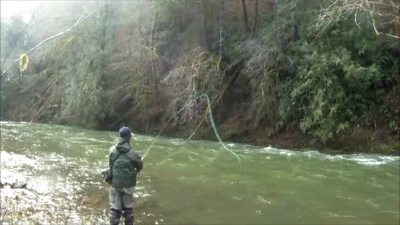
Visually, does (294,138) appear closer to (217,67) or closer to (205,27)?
(217,67)

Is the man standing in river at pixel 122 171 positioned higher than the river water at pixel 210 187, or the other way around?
the man standing in river at pixel 122 171

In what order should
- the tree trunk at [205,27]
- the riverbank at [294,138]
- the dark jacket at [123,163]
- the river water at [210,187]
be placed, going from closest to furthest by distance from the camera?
1. the dark jacket at [123,163]
2. the river water at [210,187]
3. the riverbank at [294,138]
4. the tree trunk at [205,27]

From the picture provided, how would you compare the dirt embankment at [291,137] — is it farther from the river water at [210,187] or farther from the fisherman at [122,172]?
the fisherman at [122,172]

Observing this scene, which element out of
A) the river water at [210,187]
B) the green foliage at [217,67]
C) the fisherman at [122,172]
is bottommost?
the river water at [210,187]

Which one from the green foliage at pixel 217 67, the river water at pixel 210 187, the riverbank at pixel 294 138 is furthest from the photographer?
the green foliage at pixel 217 67

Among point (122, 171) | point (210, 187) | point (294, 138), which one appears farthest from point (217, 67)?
point (122, 171)

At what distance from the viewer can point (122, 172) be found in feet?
18.5

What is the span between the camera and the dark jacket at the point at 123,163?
563 cm

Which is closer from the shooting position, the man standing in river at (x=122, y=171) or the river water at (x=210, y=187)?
the man standing in river at (x=122, y=171)

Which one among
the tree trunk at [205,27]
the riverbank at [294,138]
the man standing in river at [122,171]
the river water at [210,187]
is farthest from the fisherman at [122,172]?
the tree trunk at [205,27]

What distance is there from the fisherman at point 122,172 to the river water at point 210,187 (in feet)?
2.74

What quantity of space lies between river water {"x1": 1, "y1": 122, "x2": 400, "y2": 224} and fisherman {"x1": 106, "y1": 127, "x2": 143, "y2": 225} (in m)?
0.84

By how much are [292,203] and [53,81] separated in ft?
53.7

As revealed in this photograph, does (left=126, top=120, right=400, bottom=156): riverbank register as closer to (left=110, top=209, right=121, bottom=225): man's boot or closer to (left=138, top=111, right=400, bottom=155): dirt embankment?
(left=138, top=111, right=400, bottom=155): dirt embankment
